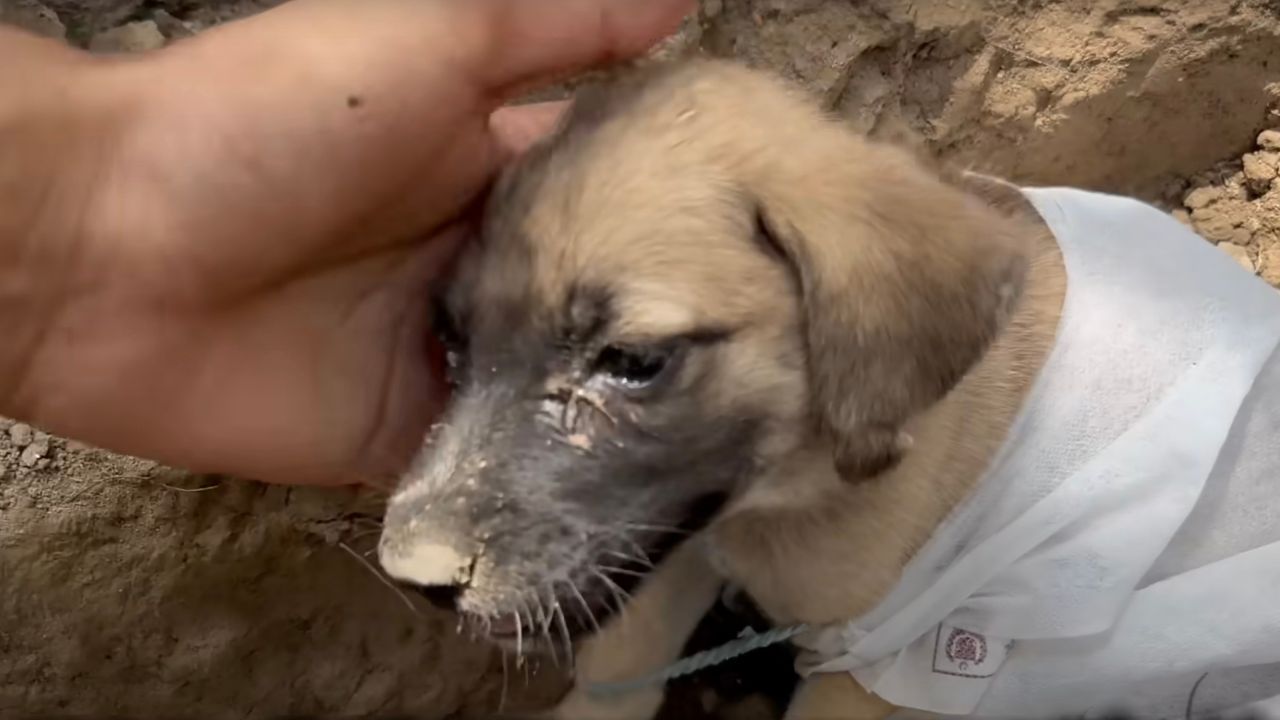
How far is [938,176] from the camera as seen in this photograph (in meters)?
1.55

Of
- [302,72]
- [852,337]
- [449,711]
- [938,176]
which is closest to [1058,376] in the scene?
[938,176]

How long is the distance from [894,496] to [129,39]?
1.26 metres

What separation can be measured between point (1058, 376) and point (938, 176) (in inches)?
12.3

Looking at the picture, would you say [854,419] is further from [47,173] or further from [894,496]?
[47,173]

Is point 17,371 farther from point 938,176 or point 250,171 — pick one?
point 938,176

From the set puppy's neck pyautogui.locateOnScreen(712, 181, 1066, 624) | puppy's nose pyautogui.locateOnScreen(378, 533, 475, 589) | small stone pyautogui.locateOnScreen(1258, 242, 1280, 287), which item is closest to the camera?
puppy's nose pyautogui.locateOnScreen(378, 533, 475, 589)

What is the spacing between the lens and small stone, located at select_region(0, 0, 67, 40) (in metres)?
1.76

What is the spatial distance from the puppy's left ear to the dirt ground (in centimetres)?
56

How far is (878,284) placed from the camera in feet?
4.37

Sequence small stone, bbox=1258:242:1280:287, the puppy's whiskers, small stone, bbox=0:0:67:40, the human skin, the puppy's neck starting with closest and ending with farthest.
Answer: the puppy's whiskers < the human skin < the puppy's neck < small stone, bbox=0:0:67:40 < small stone, bbox=1258:242:1280:287

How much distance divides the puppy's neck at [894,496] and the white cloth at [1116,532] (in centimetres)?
2

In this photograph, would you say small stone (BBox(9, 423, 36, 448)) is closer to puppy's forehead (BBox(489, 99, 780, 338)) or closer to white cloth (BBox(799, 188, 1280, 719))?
puppy's forehead (BBox(489, 99, 780, 338))

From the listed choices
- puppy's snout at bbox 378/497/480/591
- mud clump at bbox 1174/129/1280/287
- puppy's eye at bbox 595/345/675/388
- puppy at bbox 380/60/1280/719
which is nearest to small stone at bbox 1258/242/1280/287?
mud clump at bbox 1174/129/1280/287

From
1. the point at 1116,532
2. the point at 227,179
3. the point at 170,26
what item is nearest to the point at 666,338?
the point at 227,179
